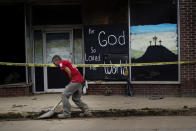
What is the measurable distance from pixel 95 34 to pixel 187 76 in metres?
3.44

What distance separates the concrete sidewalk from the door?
78 cm

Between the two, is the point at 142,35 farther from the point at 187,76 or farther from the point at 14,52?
the point at 14,52

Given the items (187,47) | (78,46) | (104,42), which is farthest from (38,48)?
(187,47)

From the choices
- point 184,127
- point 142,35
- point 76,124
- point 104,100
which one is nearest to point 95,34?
point 142,35

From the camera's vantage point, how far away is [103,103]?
10.3 meters

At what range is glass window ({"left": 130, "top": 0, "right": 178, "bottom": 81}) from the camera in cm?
1123

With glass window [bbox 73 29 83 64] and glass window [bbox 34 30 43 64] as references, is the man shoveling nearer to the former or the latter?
glass window [bbox 73 29 83 64]

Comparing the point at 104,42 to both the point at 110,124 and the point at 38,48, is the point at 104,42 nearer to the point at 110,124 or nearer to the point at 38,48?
the point at 38,48

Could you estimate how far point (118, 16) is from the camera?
1174 centimetres

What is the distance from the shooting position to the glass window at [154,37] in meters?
11.2

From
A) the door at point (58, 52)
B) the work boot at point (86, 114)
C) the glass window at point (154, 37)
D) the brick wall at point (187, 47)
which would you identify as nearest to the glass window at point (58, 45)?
the door at point (58, 52)

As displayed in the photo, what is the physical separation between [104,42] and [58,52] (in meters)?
Answer: 1.91

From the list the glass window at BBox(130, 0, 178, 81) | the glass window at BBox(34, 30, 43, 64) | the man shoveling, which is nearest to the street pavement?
the man shoveling

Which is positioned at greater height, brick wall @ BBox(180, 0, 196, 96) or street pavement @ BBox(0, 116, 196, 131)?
brick wall @ BBox(180, 0, 196, 96)
